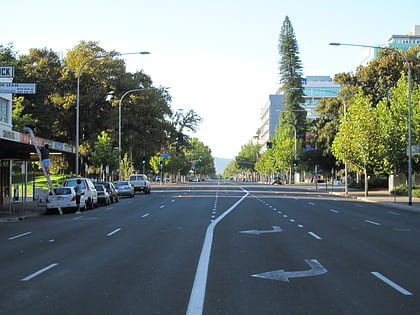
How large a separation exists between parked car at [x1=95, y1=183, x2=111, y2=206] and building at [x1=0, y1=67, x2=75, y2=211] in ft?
10.9

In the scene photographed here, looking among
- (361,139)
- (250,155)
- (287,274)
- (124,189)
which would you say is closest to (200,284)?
(287,274)

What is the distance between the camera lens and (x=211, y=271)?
34.1ft

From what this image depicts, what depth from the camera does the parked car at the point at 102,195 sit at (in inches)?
1427

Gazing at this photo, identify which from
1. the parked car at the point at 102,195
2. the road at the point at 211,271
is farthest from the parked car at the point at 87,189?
the road at the point at 211,271

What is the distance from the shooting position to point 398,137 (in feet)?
145

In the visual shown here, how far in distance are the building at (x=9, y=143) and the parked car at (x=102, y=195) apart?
3.32 meters

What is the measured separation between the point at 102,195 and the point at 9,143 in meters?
10.3

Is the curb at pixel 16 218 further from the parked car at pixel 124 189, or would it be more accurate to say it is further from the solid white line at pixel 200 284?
the parked car at pixel 124 189

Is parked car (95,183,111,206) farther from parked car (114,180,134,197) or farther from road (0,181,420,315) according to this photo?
road (0,181,420,315)

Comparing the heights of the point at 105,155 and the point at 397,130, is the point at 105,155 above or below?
below

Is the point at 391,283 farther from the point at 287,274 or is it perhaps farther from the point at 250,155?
the point at 250,155

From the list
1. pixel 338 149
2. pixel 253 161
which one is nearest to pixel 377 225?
pixel 338 149

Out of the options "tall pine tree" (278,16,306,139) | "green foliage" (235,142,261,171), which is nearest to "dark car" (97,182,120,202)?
"tall pine tree" (278,16,306,139)

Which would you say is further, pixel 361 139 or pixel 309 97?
pixel 309 97
